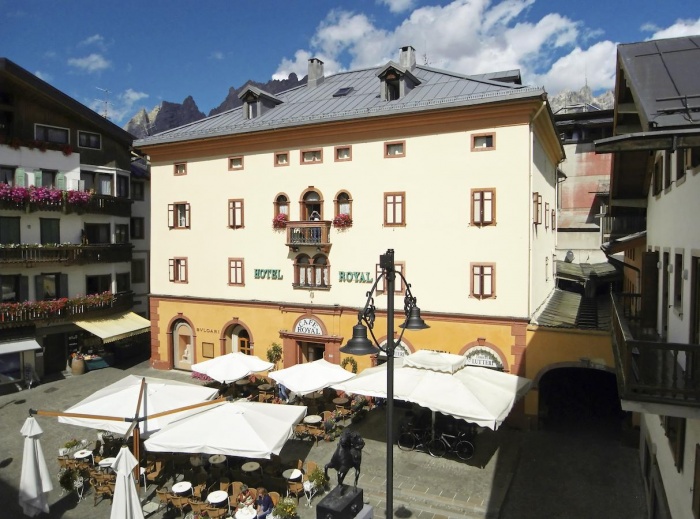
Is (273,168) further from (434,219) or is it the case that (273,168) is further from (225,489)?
(225,489)

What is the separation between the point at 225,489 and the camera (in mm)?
13672

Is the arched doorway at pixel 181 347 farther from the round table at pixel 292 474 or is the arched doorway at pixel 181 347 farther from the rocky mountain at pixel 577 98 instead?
the rocky mountain at pixel 577 98

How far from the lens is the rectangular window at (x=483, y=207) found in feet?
66.3

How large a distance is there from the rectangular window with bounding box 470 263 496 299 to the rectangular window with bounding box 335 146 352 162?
7183mm

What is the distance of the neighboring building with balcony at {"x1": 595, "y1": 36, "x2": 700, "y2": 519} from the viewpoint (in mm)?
6316

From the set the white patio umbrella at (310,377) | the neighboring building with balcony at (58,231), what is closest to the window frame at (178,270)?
the neighboring building with balcony at (58,231)

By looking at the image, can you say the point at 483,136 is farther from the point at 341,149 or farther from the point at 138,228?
the point at 138,228

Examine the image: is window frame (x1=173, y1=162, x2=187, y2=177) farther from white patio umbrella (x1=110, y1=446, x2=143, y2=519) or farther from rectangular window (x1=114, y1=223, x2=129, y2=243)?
white patio umbrella (x1=110, y1=446, x2=143, y2=519)

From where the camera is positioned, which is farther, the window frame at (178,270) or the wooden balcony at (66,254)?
the window frame at (178,270)

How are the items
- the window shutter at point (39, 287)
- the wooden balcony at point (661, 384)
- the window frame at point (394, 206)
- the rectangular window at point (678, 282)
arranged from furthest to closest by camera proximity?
the window shutter at point (39, 287)
the window frame at point (394, 206)
the rectangular window at point (678, 282)
the wooden balcony at point (661, 384)

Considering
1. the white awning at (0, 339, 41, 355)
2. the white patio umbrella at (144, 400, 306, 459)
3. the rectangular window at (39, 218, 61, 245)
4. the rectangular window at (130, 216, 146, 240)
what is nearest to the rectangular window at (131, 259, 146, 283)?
the rectangular window at (130, 216, 146, 240)

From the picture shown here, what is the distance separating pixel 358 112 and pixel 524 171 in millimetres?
7315

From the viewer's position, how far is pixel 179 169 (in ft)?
89.5

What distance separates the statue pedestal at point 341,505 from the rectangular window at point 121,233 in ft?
83.1
